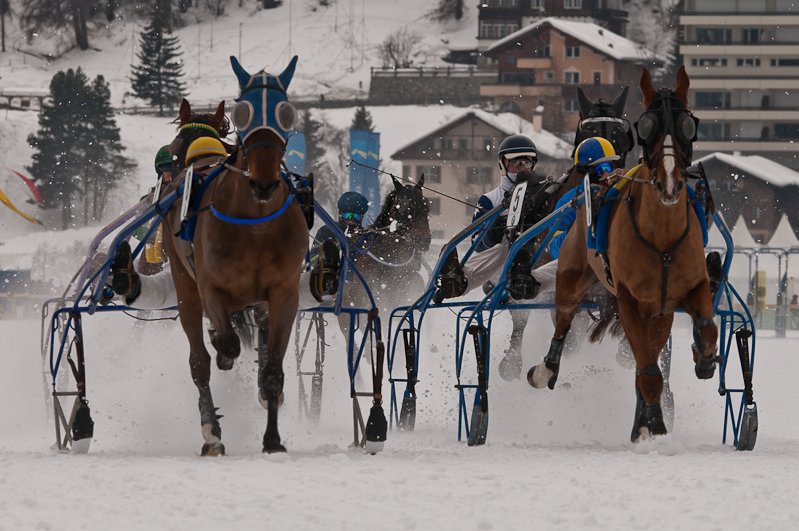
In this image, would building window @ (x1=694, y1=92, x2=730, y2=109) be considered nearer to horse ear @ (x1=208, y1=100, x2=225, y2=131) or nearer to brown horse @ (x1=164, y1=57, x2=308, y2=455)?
horse ear @ (x1=208, y1=100, x2=225, y2=131)

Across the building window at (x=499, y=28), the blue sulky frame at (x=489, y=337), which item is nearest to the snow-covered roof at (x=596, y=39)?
the building window at (x=499, y=28)

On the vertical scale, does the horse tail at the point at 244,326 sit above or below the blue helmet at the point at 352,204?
below

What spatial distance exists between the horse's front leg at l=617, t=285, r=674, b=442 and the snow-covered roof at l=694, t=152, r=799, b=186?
4167cm

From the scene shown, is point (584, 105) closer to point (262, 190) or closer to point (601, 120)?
point (601, 120)

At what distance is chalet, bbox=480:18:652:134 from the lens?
61.0m

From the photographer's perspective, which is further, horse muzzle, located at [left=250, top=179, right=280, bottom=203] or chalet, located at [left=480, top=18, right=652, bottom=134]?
chalet, located at [left=480, top=18, right=652, bottom=134]

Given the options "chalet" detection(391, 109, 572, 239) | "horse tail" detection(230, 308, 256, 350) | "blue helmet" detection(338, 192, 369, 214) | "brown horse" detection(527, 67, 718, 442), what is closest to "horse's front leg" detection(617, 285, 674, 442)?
"brown horse" detection(527, 67, 718, 442)

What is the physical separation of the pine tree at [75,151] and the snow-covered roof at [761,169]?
90.6 feet

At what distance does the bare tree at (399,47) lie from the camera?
89.8m

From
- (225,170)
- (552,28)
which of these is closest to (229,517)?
(225,170)

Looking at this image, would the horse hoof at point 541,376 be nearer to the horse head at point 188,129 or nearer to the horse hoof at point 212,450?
the horse hoof at point 212,450

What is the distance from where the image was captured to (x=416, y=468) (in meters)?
5.14

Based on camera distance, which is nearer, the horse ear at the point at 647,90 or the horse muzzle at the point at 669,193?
the horse muzzle at the point at 669,193

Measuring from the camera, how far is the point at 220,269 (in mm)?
5828
